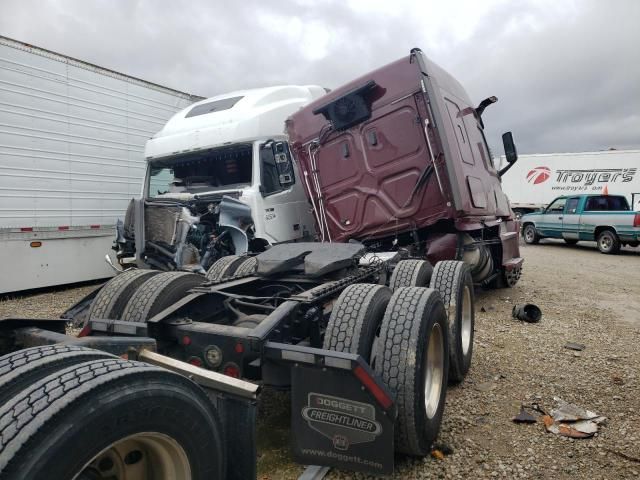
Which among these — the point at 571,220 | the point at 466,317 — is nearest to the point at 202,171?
the point at 466,317

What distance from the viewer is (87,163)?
733 cm

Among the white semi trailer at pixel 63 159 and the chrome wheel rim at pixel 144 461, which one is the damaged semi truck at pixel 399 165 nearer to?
the white semi trailer at pixel 63 159

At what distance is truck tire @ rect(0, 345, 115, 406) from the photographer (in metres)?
1.38

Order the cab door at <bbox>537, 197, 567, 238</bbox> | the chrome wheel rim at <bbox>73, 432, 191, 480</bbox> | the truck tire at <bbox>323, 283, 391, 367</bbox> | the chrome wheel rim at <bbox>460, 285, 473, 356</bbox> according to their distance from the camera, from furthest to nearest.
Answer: the cab door at <bbox>537, 197, 567, 238</bbox> < the chrome wheel rim at <bbox>460, 285, 473, 356</bbox> < the truck tire at <bbox>323, 283, 391, 367</bbox> < the chrome wheel rim at <bbox>73, 432, 191, 480</bbox>

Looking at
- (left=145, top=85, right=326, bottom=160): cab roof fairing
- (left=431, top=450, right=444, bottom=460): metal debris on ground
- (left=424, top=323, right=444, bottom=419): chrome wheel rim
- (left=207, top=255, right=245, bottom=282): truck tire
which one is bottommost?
(left=431, top=450, right=444, bottom=460): metal debris on ground

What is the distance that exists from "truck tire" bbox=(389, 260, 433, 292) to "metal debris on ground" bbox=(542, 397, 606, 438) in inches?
53.8

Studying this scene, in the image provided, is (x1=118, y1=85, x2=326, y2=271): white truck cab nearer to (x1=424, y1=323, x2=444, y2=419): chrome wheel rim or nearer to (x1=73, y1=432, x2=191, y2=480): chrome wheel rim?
(x1=424, y1=323, x2=444, y2=419): chrome wheel rim

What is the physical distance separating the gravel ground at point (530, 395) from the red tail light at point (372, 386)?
63 centimetres

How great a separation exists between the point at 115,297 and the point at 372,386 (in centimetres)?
199

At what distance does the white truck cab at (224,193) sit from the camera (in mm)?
5777

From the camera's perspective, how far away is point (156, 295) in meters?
2.91

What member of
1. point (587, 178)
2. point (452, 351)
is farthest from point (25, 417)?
point (587, 178)

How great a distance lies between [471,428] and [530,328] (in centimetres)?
297

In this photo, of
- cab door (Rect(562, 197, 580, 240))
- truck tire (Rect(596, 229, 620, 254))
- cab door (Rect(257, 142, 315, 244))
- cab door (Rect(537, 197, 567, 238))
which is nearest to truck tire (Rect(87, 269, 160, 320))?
cab door (Rect(257, 142, 315, 244))
